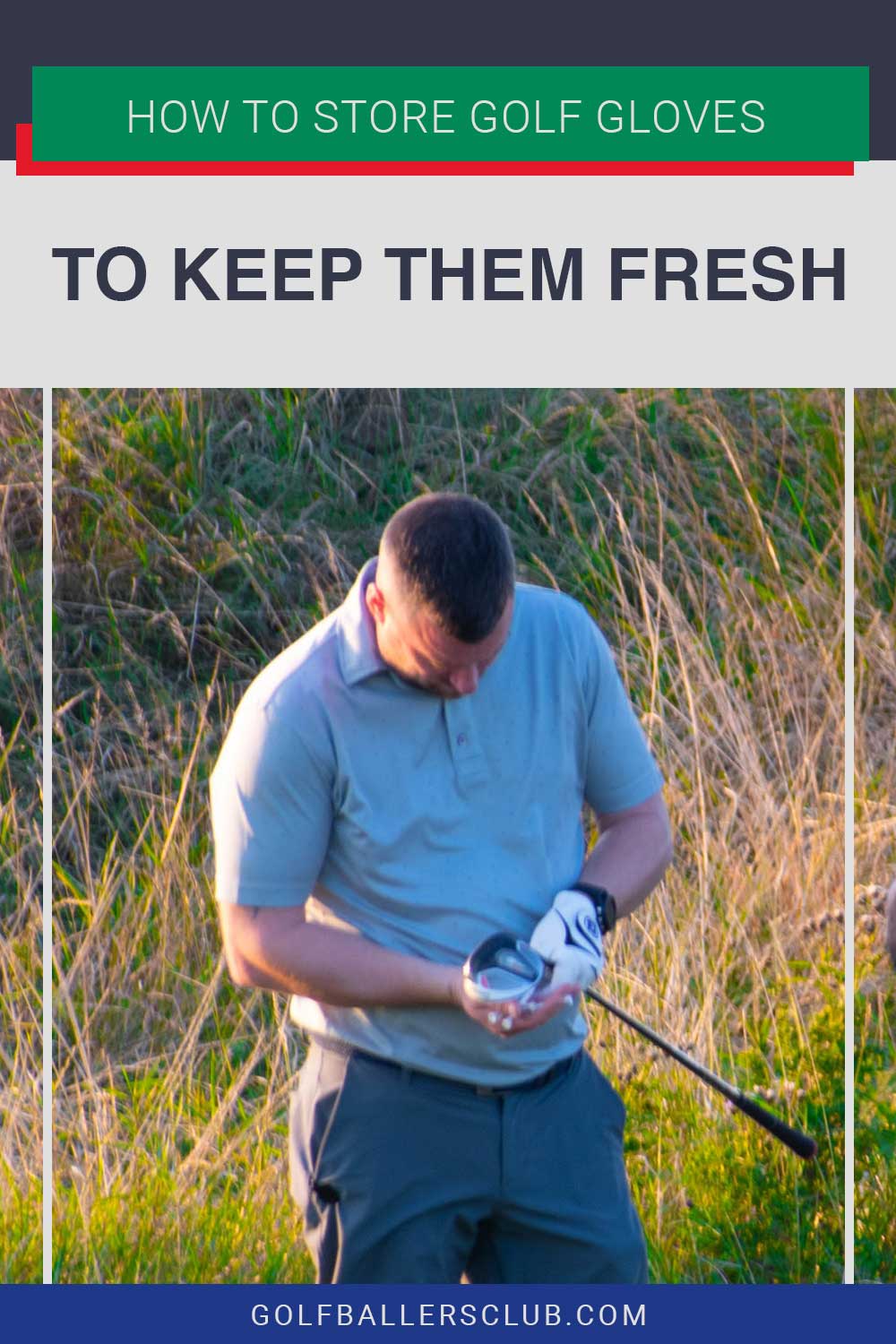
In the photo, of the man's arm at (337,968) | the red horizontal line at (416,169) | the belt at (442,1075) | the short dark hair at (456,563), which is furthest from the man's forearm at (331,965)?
the red horizontal line at (416,169)

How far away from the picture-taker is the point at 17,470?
5070mm

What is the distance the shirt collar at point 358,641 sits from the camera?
2.54 meters

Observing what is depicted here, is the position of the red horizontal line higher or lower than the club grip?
higher

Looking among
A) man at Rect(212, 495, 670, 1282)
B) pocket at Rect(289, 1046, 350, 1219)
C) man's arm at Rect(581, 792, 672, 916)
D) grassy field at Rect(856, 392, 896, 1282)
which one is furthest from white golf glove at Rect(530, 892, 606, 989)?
grassy field at Rect(856, 392, 896, 1282)

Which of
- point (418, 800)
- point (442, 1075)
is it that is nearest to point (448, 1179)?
point (442, 1075)

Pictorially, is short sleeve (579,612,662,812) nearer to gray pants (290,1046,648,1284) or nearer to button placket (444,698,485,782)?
button placket (444,698,485,782)

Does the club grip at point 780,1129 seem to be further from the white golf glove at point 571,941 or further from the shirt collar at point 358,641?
the shirt collar at point 358,641

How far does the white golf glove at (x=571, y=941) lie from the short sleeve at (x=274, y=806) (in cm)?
39

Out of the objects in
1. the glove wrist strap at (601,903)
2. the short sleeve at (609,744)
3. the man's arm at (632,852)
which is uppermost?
the short sleeve at (609,744)

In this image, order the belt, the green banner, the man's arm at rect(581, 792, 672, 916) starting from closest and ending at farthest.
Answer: the belt
the man's arm at rect(581, 792, 672, 916)
the green banner

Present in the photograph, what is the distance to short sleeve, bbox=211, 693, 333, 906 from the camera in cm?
248

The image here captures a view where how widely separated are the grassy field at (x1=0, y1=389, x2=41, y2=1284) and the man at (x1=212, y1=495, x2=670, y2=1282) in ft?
4.09

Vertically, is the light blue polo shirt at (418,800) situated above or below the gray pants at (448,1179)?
above

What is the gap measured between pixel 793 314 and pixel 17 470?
270cm
